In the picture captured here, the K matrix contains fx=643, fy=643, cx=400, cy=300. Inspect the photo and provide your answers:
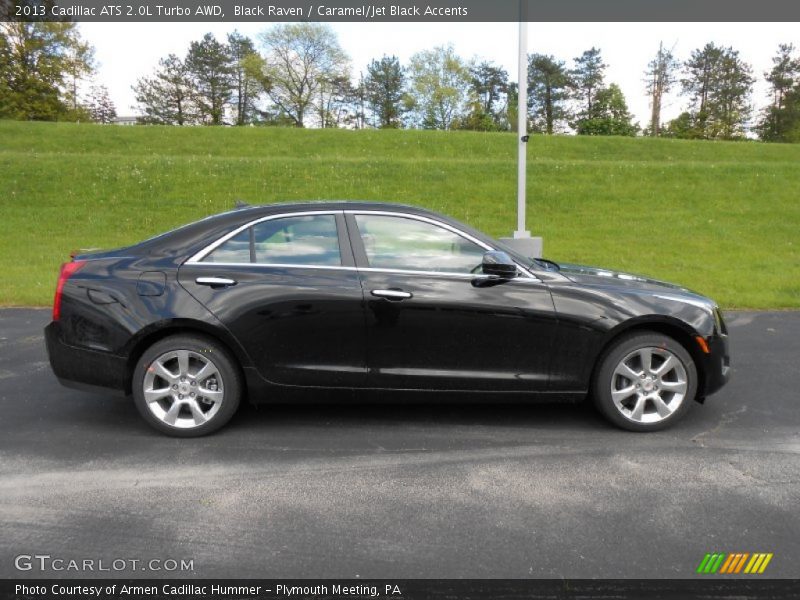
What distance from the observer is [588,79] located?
234 ft

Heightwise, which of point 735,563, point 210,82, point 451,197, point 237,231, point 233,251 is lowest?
point 735,563

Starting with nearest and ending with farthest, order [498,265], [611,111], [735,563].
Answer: [735,563], [498,265], [611,111]

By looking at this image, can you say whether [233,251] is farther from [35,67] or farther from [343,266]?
[35,67]

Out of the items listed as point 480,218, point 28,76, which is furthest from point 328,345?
point 28,76

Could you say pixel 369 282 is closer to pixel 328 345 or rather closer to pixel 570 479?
pixel 328 345

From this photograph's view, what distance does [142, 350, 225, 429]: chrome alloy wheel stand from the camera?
416 centimetres

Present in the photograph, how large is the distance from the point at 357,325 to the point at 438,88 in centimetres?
6521

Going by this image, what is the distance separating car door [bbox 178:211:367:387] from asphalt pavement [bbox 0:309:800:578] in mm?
478

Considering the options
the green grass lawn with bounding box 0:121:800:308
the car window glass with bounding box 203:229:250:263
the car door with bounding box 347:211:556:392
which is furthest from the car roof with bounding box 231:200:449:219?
the green grass lawn with bounding box 0:121:800:308

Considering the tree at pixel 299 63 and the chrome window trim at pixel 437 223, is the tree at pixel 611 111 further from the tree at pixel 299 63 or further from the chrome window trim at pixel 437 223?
the chrome window trim at pixel 437 223

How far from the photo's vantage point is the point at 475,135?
2944 centimetres

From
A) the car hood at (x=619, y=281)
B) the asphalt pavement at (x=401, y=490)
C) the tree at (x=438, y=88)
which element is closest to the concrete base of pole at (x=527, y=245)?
the car hood at (x=619, y=281)

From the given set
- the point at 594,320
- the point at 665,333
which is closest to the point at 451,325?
the point at 594,320

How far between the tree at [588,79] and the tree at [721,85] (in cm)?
882
